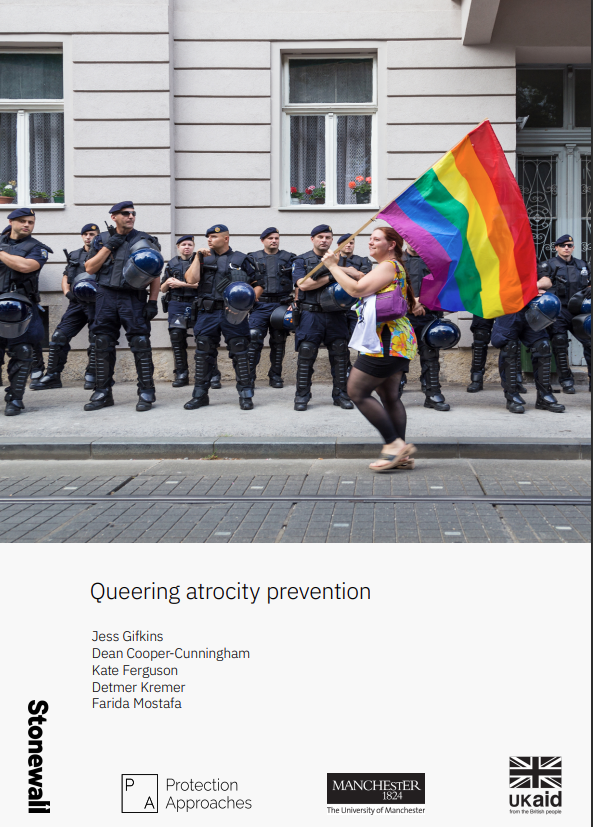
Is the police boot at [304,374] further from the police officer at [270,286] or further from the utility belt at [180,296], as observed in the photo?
the utility belt at [180,296]

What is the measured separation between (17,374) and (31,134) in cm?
510

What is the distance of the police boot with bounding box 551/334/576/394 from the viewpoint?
33.0ft

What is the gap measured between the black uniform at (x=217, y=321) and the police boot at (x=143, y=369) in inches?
16.8

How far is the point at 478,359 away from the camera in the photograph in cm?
1102

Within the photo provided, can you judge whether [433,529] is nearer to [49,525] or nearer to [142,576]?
[49,525]

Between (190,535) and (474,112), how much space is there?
9.18 m

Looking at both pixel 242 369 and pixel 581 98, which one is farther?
pixel 581 98

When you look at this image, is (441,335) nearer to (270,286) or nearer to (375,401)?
(270,286)

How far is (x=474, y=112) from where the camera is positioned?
11.9m

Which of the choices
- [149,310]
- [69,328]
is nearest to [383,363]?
[149,310]

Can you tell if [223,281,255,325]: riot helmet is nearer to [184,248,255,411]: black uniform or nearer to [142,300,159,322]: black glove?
[184,248,255,411]: black uniform

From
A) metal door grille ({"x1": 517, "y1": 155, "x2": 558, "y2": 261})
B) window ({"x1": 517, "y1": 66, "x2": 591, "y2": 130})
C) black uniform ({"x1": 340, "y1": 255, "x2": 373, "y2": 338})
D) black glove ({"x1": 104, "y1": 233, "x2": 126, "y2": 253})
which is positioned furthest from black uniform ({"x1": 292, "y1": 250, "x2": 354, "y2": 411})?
window ({"x1": 517, "y1": 66, "x2": 591, "y2": 130})

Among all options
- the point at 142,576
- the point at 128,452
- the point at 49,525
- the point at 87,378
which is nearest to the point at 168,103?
the point at 87,378

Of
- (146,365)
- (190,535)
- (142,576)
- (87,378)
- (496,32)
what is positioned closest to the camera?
(142,576)
